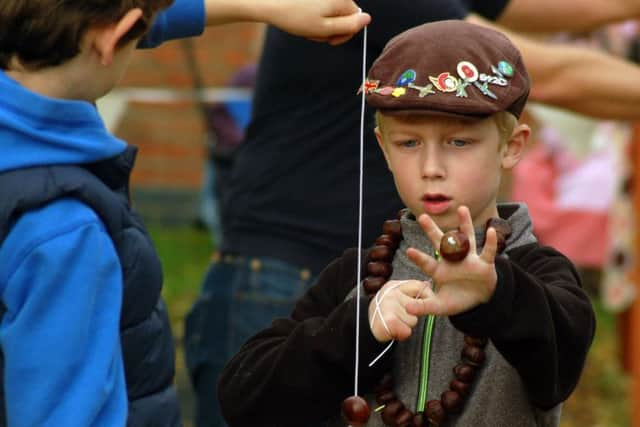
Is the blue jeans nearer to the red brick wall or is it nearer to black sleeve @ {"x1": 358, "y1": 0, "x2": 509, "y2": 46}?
black sleeve @ {"x1": 358, "y1": 0, "x2": 509, "y2": 46}

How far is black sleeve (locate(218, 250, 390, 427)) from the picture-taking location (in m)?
2.24

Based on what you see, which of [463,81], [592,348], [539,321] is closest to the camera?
[539,321]

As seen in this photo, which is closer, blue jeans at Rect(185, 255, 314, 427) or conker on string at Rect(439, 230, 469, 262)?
conker on string at Rect(439, 230, 469, 262)

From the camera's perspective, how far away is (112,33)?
7.98 ft

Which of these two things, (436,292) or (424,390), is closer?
(436,292)

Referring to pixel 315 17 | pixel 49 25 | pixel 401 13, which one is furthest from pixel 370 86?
pixel 401 13

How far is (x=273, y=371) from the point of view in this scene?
2.33 meters

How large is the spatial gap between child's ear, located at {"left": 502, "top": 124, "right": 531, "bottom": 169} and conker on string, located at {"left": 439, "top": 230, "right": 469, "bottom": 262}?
0.43 m

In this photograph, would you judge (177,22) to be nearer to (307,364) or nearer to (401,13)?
(401,13)

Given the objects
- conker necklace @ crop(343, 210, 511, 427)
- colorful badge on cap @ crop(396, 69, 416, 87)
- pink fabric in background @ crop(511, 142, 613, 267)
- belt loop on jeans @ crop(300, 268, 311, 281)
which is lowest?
pink fabric in background @ crop(511, 142, 613, 267)

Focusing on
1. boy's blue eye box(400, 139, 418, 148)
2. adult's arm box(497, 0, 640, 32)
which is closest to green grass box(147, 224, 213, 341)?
adult's arm box(497, 0, 640, 32)

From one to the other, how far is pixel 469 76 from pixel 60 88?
751 millimetres

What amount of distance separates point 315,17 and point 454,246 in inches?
33.1

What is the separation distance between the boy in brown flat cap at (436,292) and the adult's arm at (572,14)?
139 centimetres
